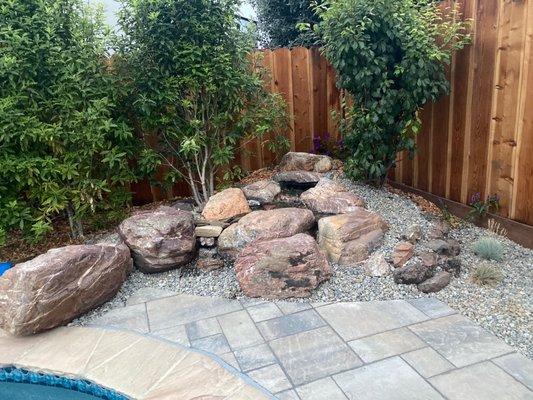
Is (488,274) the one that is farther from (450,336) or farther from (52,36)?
(52,36)

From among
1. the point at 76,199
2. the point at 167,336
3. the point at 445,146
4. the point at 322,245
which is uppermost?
the point at 445,146

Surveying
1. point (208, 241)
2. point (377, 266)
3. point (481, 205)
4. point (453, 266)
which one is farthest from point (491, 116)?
point (208, 241)

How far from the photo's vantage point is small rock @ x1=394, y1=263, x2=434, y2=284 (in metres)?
3.23

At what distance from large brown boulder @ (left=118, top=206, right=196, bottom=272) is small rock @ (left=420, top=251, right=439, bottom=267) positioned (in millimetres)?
1903

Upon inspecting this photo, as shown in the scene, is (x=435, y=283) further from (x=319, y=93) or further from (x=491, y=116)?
(x=319, y=93)

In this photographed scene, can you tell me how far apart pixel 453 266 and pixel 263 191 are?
1.92 metres

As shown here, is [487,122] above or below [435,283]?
above

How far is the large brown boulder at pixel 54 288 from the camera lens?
2.83 m

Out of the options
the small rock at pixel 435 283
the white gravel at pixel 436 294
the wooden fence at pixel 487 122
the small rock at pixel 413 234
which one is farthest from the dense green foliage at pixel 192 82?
the small rock at pixel 435 283

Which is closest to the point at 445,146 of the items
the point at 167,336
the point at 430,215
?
the point at 430,215

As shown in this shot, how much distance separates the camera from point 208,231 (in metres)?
3.92

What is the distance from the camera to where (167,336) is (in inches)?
112

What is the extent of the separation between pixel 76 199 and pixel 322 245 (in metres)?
2.37

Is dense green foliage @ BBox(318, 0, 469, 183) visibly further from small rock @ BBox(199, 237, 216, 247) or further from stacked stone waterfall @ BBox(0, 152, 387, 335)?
small rock @ BBox(199, 237, 216, 247)
